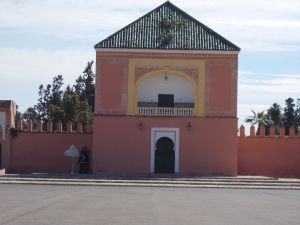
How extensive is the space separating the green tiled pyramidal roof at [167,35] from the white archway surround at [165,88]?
6.32ft

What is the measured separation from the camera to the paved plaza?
12703 millimetres

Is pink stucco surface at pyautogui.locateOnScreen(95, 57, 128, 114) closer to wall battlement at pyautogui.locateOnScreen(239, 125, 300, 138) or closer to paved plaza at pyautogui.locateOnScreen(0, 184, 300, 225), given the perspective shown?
wall battlement at pyautogui.locateOnScreen(239, 125, 300, 138)

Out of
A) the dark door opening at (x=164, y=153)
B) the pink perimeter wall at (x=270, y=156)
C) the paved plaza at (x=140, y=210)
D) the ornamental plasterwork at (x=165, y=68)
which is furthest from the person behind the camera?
the pink perimeter wall at (x=270, y=156)

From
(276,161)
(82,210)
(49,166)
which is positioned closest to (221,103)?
(276,161)

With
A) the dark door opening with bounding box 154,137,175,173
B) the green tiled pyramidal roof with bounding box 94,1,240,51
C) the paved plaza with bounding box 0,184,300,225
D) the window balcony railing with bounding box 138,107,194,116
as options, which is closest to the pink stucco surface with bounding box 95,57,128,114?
the green tiled pyramidal roof with bounding box 94,1,240,51

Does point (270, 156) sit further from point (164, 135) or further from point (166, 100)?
point (166, 100)

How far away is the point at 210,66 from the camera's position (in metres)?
32.5

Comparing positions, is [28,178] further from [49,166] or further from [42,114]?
[42,114]

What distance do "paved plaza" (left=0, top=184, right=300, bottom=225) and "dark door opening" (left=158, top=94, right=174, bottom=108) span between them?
14448 mm

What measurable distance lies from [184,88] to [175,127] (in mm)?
2428

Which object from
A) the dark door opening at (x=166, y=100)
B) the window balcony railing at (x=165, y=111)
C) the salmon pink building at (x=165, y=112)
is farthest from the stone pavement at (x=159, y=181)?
the dark door opening at (x=166, y=100)

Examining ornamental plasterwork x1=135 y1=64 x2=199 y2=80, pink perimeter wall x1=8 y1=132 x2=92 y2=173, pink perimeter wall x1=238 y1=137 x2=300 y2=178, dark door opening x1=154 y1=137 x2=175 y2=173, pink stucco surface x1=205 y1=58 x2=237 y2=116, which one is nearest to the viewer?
pink stucco surface x1=205 y1=58 x2=237 y2=116

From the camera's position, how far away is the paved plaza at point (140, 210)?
12703 mm

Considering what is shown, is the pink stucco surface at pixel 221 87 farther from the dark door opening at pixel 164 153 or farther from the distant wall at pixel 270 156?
the distant wall at pixel 270 156
